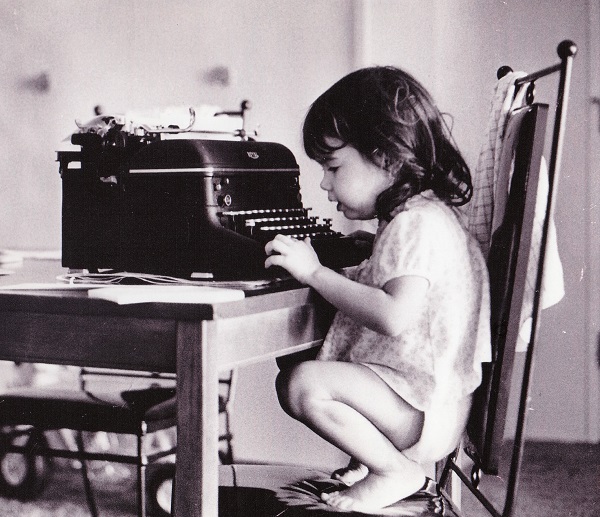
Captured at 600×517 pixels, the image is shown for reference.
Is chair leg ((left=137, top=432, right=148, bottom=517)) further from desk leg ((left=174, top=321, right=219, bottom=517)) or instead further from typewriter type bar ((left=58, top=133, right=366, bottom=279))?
desk leg ((left=174, top=321, right=219, bottom=517))

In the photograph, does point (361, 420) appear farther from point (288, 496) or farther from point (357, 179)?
point (357, 179)

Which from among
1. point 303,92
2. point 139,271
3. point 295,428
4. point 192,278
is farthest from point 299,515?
point 303,92

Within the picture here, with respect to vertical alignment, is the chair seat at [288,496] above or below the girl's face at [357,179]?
below

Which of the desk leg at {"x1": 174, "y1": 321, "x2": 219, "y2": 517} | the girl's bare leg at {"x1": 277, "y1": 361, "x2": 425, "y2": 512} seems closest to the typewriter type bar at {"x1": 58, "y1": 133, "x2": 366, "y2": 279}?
the girl's bare leg at {"x1": 277, "y1": 361, "x2": 425, "y2": 512}

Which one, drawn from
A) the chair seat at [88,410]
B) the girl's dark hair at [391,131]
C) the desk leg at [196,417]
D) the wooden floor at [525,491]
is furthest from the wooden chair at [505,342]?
the wooden floor at [525,491]

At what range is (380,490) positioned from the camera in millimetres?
1526

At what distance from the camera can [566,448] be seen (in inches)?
136

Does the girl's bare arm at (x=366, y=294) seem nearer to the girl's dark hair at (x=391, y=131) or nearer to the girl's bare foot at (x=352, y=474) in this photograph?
the girl's dark hair at (x=391, y=131)

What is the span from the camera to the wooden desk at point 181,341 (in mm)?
1263

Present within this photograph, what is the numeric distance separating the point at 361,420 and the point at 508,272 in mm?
365

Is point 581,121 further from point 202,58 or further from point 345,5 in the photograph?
point 202,58

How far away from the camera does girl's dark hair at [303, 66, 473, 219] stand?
1.63 metres

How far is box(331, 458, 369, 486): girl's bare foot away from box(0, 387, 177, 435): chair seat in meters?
0.56

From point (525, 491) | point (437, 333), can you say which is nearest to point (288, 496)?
point (437, 333)
